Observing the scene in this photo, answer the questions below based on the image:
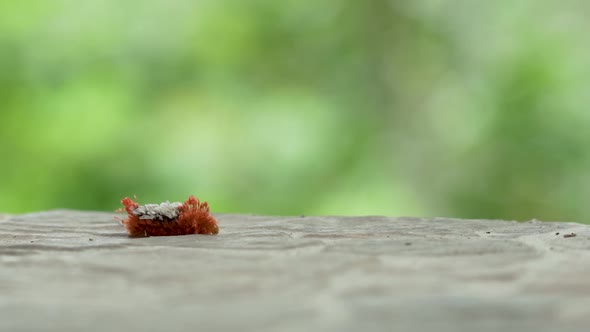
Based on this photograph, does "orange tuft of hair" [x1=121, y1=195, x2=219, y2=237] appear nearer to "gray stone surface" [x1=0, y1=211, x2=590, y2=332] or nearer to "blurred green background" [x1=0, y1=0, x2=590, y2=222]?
"gray stone surface" [x1=0, y1=211, x2=590, y2=332]

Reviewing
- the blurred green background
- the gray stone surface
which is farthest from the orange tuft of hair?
the blurred green background

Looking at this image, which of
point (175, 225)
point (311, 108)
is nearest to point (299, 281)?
point (175, 225)

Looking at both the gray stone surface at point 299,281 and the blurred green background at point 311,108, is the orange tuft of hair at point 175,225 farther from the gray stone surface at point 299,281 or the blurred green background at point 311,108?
the blurred green background at point 311,108

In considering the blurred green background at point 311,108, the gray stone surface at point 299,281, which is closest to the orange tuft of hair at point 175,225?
the gray stone surface at point 299,281

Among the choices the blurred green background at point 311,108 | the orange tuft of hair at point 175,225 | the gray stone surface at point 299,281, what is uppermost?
the blurred green background at point 311,108

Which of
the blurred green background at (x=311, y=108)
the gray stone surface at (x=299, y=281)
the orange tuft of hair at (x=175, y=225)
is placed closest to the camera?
the gray stone surface at (x=299, y=281)
